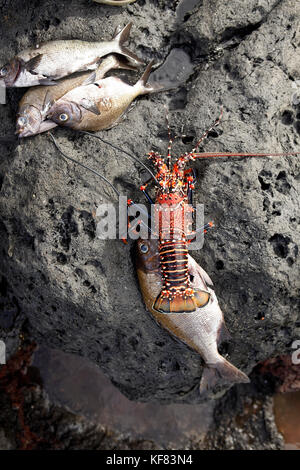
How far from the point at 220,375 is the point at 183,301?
0.94 meters

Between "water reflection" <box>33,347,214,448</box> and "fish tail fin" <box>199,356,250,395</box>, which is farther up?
"fish tail fin" <box>199,356,250,395</box>

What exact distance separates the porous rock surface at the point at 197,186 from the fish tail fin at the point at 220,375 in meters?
0.17

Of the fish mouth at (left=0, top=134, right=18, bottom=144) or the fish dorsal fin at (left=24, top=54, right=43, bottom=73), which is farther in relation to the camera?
the fish mouth at (left=0, top=134, right=18, bottom=144)

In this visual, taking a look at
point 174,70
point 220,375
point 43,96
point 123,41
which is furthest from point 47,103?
point 220,375

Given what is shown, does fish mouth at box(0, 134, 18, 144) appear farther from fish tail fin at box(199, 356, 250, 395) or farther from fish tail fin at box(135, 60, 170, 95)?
fish tail fin at box(199, 356, 250, 395)

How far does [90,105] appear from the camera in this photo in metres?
4.01

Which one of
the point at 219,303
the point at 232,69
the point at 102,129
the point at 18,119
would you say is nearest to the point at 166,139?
the point at 102,129

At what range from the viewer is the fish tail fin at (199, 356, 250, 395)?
4108 mm

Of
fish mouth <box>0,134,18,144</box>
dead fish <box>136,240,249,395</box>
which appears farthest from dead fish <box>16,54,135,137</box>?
dead fish <box>136,240,249,395</box>

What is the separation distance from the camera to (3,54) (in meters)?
4.36

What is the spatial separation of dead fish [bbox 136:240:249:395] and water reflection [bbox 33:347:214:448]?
6.31 feet

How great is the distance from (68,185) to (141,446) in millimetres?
3885

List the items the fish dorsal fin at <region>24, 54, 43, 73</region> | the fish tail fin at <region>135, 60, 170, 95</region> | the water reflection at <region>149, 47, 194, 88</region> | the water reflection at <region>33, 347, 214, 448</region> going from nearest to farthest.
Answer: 1. the fish dorsal fin at <region>24, 54, 43, 73</region>
2. the fish tail fin at <region>135, 60, 170, 95</region>
3. the water reflection at <region>149, 47, 194, 88</region>
4. the water reflection at <region>33, 347, 214, 448</region>

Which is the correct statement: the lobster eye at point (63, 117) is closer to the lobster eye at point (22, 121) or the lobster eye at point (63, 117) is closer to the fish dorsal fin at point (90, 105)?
the fish dorsal fin at point (90, 105)
